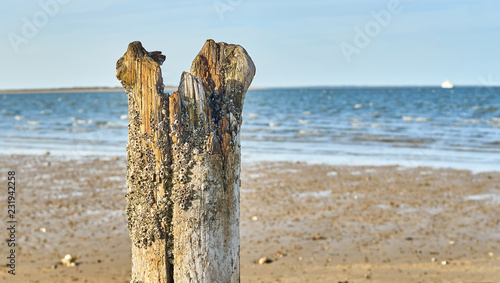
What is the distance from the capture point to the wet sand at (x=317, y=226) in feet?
22.4

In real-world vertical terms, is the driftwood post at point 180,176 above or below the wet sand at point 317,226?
above

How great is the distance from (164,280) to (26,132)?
26802 mm

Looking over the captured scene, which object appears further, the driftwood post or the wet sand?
the wet sand

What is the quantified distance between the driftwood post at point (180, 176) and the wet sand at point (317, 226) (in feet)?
12.1

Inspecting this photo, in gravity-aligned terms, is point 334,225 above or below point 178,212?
below

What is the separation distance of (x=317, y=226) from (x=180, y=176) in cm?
597

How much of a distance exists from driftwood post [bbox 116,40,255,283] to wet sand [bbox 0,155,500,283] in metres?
3.69

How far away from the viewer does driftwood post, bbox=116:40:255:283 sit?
306 centimetres

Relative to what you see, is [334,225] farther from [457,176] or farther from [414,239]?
[457,176]

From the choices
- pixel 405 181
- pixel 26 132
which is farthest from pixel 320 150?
pixel 26 132

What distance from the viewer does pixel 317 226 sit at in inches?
342

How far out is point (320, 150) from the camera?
18.2 meters

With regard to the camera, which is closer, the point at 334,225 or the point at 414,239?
the point at 414,239

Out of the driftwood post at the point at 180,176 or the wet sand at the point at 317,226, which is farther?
the wet sand at the point at 317,226
